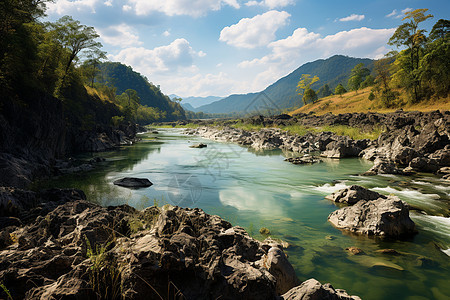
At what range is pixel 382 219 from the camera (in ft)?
23.1

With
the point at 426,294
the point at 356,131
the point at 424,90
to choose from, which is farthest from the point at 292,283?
the point at 424,90

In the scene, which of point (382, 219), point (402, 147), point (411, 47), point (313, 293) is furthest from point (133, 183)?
point (411, 47)

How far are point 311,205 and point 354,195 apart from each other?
182 cm

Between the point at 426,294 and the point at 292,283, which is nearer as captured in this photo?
the point at 292,283

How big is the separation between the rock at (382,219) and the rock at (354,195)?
1.77 m

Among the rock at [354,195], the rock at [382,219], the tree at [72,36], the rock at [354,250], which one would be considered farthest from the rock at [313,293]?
the tree at [72,36]

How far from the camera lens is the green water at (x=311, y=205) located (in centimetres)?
532

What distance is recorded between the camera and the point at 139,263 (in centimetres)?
316

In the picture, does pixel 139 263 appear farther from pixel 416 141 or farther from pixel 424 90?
pixel 424 90

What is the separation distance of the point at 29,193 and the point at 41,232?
4095 millimetres

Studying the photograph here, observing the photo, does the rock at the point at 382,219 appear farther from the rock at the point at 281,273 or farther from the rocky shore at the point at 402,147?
the rocky shore at the point at 402,147

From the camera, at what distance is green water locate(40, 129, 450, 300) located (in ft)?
17.4

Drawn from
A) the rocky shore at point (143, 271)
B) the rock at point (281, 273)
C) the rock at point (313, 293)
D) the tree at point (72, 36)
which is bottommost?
the rock at point (281, 273)

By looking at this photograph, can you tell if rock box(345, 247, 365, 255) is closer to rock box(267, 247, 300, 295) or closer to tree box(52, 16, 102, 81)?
rock box(267, 247, 300, 295)
